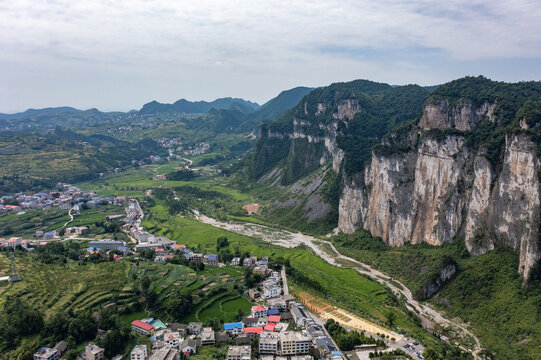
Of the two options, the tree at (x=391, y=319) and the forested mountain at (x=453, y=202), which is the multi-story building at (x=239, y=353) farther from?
the forested mountain at (x=453, y=202)

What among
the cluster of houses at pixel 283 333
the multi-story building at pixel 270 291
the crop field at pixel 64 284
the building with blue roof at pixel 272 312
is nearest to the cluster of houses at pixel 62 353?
the crop field at pixel 64 284

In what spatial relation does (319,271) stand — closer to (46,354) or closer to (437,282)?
(437,282)

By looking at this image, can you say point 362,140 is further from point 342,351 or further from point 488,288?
point 342,351

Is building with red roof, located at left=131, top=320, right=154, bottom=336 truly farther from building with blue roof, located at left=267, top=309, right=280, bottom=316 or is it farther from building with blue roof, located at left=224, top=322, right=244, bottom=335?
building with blue roof, located at left=267, top=309, right=280, bottom=316

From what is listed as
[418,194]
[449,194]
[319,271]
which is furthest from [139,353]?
[418,194]

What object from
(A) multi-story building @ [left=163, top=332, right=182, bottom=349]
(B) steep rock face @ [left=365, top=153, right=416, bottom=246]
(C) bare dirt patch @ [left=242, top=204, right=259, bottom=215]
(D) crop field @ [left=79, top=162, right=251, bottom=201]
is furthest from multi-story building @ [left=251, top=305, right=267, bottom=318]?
(D) crop field @ [left=79, top=162, right=251, bottom=201]

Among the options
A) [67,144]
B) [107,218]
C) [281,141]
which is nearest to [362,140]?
[281,141]
